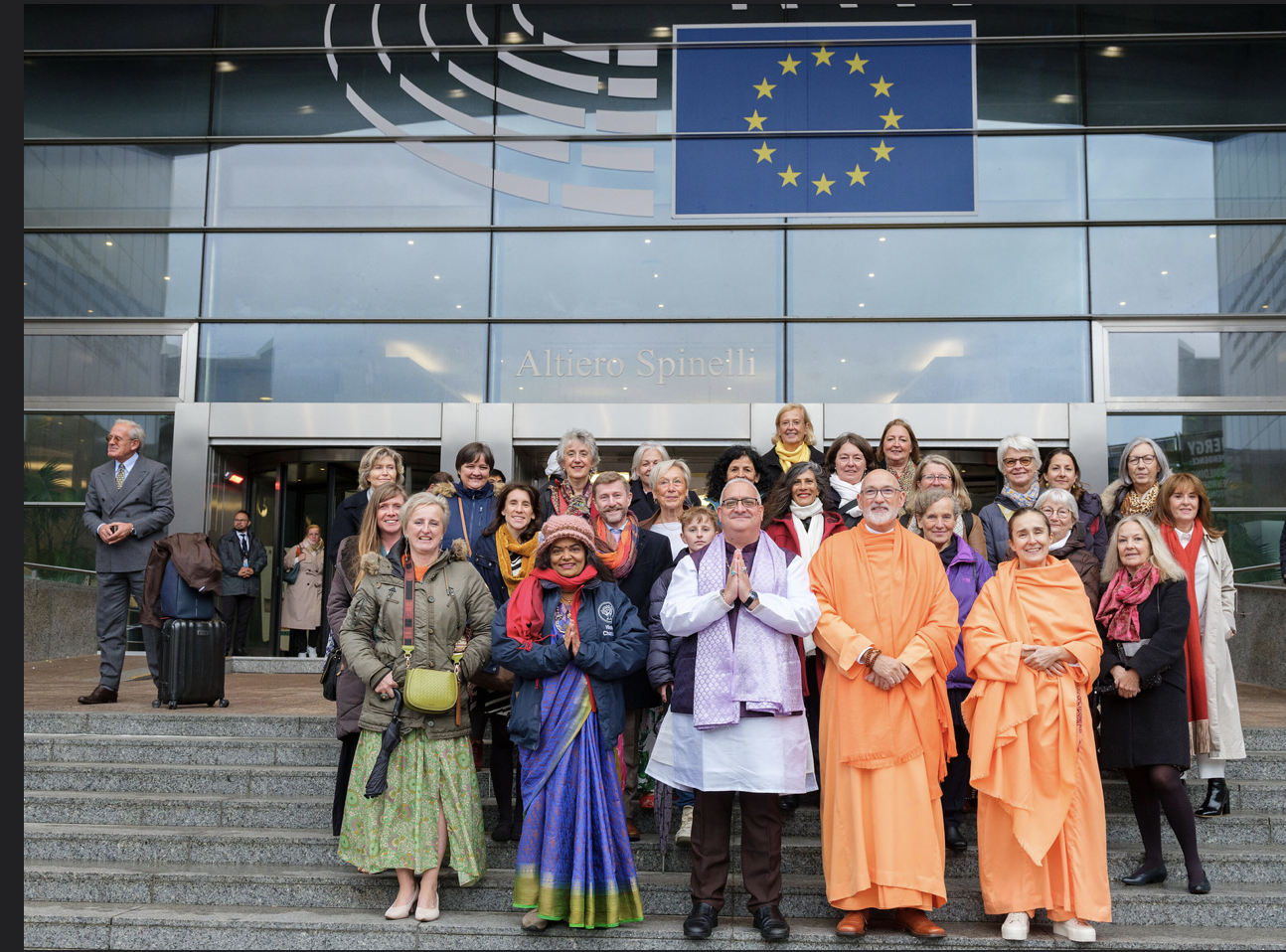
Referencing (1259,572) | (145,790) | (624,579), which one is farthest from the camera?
(1259,572)

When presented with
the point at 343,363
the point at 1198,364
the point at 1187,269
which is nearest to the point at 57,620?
the point at 343,363

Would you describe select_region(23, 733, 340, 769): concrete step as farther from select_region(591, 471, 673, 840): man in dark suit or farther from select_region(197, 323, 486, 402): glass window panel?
select_region(197, 323, 486, 402): glass window panel

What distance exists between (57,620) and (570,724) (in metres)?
8.06

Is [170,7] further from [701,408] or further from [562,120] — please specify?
[701,408]

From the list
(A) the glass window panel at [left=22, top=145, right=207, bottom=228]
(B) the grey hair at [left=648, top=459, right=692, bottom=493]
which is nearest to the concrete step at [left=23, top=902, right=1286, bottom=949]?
(B) the grey hair at [left=648, top=459, right=692, bottom=493]

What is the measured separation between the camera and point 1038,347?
1123cm

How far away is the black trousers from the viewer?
36.4ft

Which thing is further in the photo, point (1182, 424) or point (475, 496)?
point (1182, 424)

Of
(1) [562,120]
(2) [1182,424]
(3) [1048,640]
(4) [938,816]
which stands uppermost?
(1) [562,120]

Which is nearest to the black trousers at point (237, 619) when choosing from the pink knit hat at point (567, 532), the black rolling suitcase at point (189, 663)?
the black rolling suitcase at point (189, 663)

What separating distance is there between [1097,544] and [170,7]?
1253cm

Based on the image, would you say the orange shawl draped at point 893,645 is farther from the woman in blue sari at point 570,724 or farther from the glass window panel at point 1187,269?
the glass window panel at point 1187,269

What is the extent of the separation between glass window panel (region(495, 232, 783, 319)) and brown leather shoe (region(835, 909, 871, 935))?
7.97m

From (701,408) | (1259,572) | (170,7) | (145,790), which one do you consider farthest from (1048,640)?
(170,7)
